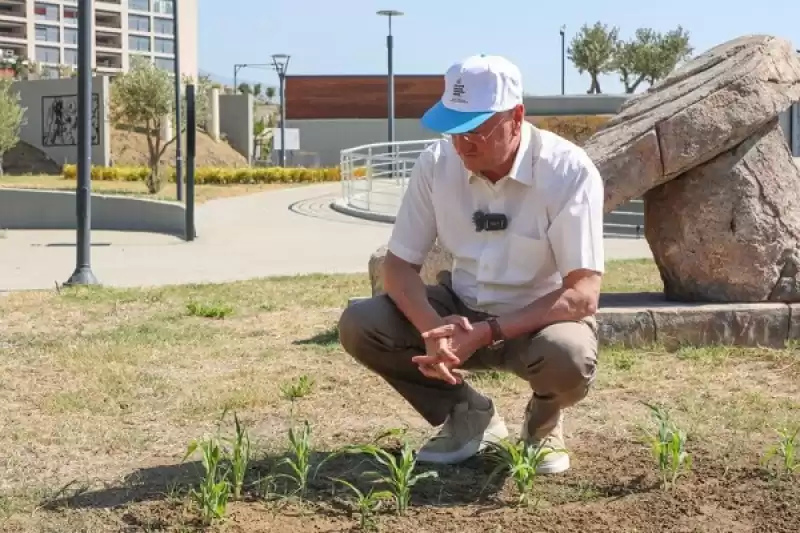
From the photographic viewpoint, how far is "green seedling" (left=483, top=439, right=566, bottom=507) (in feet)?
12.1

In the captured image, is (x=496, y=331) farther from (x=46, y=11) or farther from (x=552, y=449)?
(x=46, y=11)

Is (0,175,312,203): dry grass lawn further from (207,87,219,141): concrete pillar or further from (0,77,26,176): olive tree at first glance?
(207,87,219,141): concrete pillar

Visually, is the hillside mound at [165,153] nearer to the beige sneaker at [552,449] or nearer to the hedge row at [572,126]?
the hedge row at [572,126]

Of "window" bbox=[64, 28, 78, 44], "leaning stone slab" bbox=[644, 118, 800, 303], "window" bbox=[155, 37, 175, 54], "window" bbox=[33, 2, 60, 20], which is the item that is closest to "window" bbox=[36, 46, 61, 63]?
"window" bbox=[64, 28, 78, 44]

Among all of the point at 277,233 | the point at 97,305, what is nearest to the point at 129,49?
the point at 277,233

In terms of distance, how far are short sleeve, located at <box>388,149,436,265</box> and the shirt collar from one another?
33 cm

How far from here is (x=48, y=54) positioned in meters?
98.4

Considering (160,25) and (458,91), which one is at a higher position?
(160,25)

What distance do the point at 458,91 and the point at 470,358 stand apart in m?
0.94

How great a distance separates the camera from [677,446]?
12.4ft

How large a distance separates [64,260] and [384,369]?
10809 mm

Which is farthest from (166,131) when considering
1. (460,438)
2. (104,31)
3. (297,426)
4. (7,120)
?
(104,31)

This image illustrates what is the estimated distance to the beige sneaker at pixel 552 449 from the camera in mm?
3984

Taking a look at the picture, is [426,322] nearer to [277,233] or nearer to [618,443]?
[618,443]
